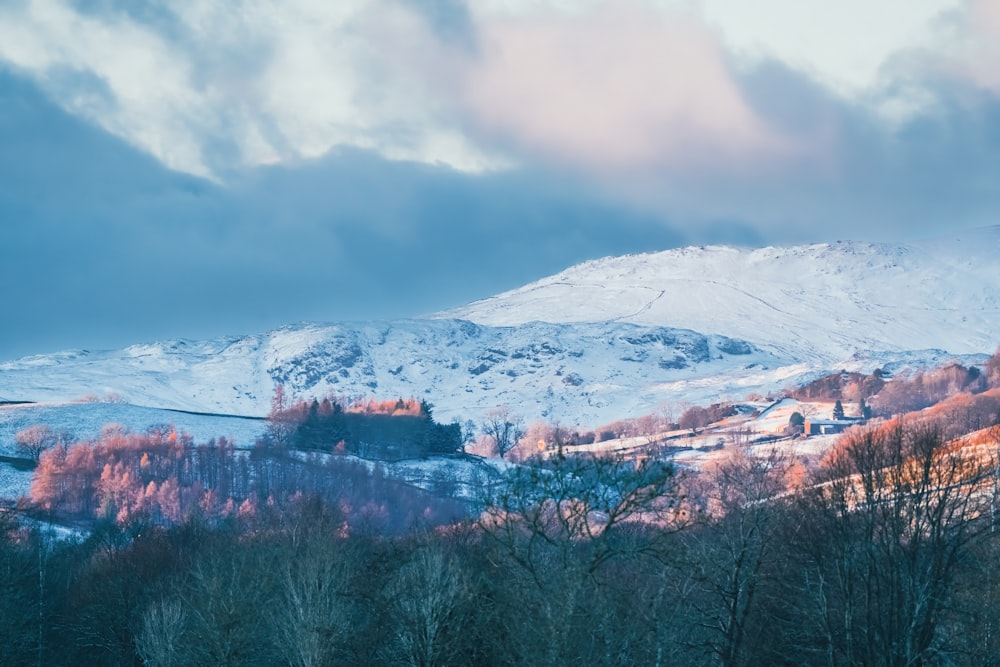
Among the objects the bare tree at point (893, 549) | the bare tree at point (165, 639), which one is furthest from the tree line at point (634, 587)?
the bare tree at point (165, 639)

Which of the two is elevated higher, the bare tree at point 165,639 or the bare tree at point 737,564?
the bare tree at point 737,564

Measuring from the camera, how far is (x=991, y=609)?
50875mm

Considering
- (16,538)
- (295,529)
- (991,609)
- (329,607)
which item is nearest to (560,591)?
(991,609)

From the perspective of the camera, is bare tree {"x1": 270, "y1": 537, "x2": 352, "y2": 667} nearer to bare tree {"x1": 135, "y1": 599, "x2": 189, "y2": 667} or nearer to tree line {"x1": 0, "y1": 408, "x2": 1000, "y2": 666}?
tree line {"x1": 0, "y1": 408, "x2": 1000, "y2": 666}

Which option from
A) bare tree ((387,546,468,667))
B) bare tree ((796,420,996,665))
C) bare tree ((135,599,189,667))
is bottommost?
bare tree ((135,599,189,667))

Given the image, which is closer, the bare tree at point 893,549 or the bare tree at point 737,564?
the bare tree at point 893,549

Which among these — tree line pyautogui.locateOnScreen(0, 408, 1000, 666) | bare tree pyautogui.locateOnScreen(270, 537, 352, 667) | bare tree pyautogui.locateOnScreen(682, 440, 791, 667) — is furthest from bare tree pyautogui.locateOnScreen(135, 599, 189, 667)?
bare tree pyautogui.locateOnScreen(682, 440, 791, 667)

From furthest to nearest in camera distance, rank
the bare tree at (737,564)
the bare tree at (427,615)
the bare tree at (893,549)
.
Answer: the bare tree at (427,615) < the bare tree at (737,564) < the bare tree at (893,549)

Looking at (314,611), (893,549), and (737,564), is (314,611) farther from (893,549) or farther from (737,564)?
(893,549)

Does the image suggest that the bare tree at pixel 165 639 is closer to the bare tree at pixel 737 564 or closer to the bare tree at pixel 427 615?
the bare tree at pixel 427 615

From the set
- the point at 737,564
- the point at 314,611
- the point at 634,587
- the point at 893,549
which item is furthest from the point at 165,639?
the point at 893,549

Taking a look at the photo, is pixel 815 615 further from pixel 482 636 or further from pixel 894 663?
pixel 482 636

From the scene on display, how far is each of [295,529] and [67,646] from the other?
2238 cm

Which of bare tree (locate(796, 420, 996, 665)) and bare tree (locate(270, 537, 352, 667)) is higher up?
bare tree (locate(796, 420, 996, 665))
